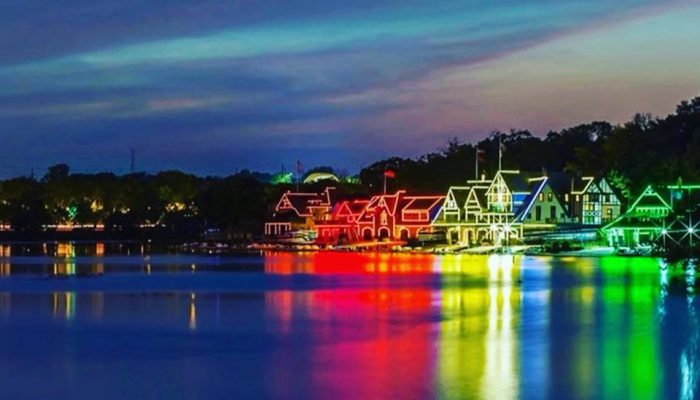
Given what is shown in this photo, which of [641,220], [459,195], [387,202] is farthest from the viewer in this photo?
[387,202]

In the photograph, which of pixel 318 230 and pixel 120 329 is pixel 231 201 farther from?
pixel 120 329

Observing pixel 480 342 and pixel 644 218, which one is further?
pixel 644 218

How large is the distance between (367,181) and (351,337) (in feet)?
392

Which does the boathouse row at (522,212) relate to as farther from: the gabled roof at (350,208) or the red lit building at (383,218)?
the gabled roof at (350,208)

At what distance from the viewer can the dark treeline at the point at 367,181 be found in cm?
10476

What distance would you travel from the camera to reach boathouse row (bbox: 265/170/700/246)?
8512 cm

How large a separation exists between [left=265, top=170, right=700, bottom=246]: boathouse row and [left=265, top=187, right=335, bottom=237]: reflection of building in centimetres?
1363

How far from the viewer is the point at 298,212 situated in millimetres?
129875

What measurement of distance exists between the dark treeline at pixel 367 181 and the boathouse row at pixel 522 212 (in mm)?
2684

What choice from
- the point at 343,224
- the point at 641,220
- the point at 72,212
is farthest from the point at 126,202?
the point at 641,220

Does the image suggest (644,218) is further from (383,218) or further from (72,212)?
Result: (72,212)

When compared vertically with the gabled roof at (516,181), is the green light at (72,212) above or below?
below

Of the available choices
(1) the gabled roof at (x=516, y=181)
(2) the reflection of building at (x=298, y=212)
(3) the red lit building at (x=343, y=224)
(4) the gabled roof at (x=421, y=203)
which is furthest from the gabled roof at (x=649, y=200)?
(2) the reflection of building at (x=298, y=212)

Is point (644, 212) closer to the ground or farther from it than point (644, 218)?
farther from it
